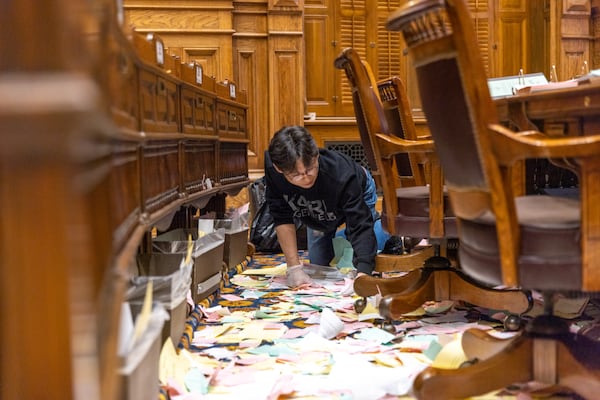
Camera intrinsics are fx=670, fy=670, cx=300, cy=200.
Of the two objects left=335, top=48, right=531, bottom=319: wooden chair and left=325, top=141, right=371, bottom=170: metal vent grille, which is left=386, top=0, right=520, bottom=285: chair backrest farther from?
left=325, top=141, right=371, bottom=170: metal vent grille

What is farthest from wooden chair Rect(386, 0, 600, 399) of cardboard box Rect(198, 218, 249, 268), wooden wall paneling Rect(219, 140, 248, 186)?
wooden wall paneling Rect(219, 140, 248, 186)

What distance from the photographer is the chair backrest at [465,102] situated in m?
1.48

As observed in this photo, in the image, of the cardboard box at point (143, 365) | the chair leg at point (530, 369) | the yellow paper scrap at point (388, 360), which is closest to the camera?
the cardboard box at point (143, 365)

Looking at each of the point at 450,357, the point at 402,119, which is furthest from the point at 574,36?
the point at 450,357

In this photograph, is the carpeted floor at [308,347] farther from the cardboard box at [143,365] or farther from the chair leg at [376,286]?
the cardboard box at [143,365]

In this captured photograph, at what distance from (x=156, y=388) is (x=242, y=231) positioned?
2.29m

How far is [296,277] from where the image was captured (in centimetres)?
348

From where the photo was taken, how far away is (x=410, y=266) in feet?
11.0

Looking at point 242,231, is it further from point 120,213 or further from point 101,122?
point 101,122

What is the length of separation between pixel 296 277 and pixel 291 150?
2.42ft

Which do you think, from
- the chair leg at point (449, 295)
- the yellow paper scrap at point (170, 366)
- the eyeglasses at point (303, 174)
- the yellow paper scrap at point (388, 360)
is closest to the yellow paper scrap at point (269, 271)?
the eyeglasses at point (303, 174)

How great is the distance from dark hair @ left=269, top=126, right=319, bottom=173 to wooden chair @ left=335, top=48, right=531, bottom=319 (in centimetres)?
37

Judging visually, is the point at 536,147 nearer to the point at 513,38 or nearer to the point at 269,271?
the point at 269,271

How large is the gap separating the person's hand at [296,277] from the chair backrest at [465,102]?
6.39 feet
